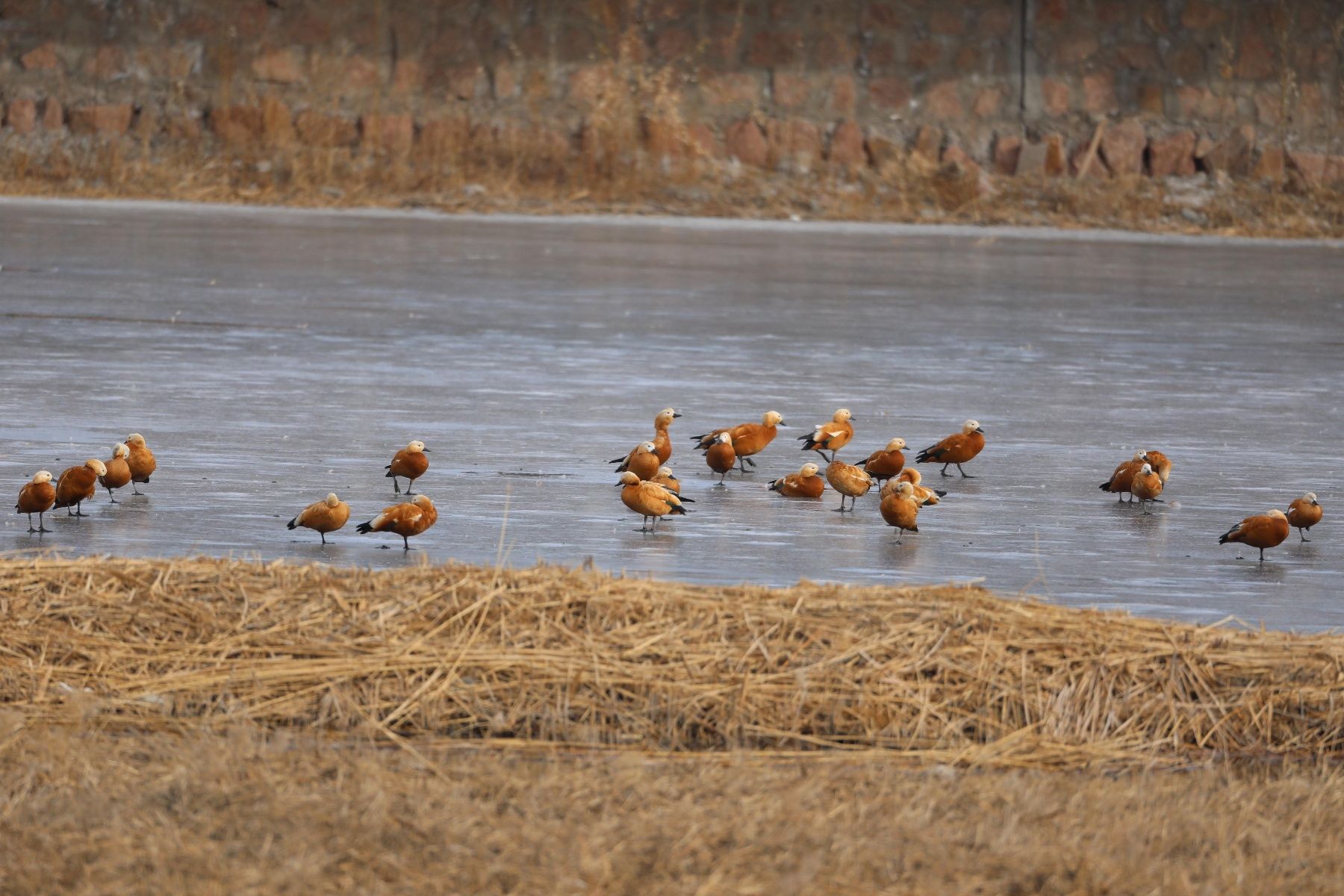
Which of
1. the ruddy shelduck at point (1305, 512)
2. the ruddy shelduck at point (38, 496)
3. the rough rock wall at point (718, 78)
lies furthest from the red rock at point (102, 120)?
the ruddy shelduck at point (1305, 512)

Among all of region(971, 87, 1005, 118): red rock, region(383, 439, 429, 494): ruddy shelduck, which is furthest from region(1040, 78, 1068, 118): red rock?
region(383, 439, 429, 494): ruddy shelduck

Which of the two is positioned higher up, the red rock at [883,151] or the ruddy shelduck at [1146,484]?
the red rock at [883,151]

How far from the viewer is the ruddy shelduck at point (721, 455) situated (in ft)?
26.2

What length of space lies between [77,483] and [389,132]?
24.7 meters

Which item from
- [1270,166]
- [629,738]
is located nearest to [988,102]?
[1270,166]

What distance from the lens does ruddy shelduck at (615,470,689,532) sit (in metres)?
6.74

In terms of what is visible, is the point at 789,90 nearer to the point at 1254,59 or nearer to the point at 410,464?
the point at 1254,59

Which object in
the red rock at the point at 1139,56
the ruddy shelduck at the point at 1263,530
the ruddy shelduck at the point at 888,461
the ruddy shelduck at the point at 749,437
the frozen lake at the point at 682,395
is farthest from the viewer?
the red rock at the point at 1139,56

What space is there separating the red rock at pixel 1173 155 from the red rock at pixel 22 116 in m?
17.4

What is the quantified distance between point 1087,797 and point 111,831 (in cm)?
199

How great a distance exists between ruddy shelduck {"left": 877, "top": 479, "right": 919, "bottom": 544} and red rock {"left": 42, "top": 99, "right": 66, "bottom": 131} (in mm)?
26606

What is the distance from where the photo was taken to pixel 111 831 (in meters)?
3.79

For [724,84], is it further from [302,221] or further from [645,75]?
[302,221]

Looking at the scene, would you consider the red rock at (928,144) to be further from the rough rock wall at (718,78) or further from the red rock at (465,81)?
the red rock at (465,81)
